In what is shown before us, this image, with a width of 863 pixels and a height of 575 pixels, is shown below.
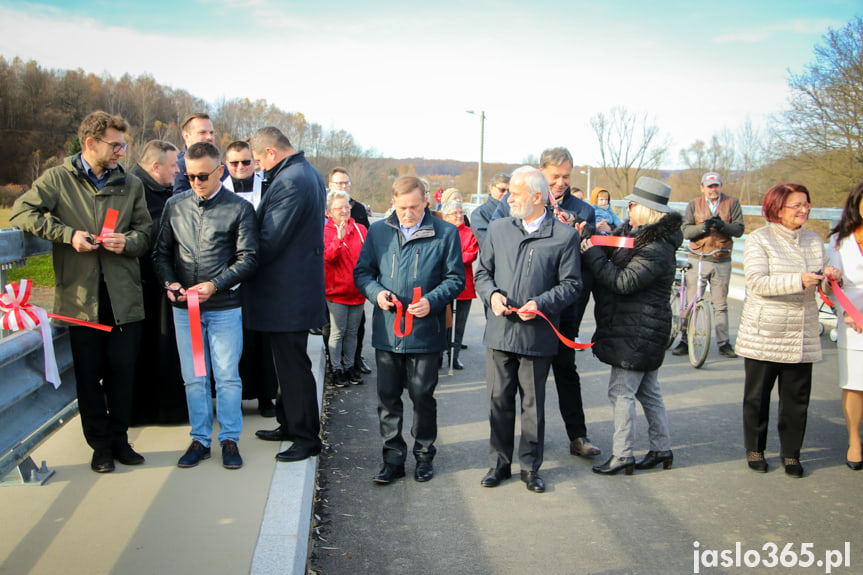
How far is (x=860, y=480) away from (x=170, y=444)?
4.83 m

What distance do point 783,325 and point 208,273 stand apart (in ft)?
13.2

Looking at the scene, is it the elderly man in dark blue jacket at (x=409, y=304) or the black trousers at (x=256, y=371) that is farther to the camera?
the black trousers at (x=256, y=371)

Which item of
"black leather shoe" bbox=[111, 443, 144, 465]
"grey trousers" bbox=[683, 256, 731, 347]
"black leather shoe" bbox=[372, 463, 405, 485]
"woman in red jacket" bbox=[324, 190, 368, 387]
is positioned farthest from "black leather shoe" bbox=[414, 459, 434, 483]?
"grey trousers" bbox=[683, 256, 731, 347]

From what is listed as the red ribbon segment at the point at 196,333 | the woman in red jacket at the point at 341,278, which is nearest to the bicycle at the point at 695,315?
the woman in red jacket at the point at 341,278

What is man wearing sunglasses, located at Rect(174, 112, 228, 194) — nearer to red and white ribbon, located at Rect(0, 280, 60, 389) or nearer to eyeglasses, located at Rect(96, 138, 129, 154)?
eyeglasses, located at Rect(96, 138, 129, 154)

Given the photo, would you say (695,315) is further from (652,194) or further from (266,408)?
(266,408)

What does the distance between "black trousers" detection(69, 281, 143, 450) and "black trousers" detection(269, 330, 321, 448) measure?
93 cm

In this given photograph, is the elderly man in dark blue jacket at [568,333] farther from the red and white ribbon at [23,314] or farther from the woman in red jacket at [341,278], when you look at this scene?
the red and white ribbon at [23,314]

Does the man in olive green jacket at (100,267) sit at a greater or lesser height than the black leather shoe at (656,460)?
greater

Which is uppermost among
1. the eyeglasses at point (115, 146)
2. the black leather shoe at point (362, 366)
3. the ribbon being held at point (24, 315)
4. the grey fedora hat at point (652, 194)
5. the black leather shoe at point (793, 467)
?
the eyeglasses at point (115, 146)

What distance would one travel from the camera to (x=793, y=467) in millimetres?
4715

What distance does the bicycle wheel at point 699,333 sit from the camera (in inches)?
299

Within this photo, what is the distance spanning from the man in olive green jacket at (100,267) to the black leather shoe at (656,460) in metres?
3.47

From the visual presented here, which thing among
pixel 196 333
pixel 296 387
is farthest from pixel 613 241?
pixel 196 333
